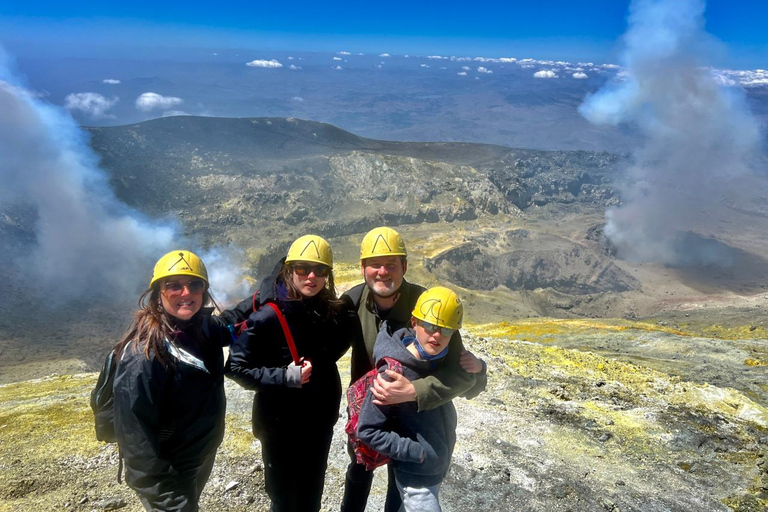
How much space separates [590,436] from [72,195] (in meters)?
88.6

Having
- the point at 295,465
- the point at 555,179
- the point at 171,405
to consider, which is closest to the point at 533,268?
the point at 555,179

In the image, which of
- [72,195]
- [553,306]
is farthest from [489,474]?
[72,195]

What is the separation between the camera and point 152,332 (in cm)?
376

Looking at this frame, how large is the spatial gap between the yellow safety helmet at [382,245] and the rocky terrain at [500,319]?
4768 mm

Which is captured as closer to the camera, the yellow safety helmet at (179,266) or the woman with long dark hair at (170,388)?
→ the woman with long dark hair at (170,388)

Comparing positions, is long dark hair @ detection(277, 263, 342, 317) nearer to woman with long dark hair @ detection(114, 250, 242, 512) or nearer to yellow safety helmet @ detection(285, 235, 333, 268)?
yellow safety helmet @ detection(285, 235, 333, 268)

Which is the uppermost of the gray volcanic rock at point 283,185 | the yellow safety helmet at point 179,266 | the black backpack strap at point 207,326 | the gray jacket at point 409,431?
the yellow safety helmet at point 179,266

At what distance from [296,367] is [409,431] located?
119 centimetres

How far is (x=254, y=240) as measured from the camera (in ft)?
253

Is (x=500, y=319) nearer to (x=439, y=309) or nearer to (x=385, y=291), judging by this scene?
(x=385, y=291)

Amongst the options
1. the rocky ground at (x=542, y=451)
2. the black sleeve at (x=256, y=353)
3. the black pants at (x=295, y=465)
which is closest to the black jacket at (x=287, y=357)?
the black sleeve at (x=256, y=353)

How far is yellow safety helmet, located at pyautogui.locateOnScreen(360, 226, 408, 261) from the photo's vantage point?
4621 mm

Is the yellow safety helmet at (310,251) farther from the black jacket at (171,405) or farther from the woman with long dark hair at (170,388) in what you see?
the black jacket at (171,405)

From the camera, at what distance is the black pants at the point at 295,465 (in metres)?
4.56
